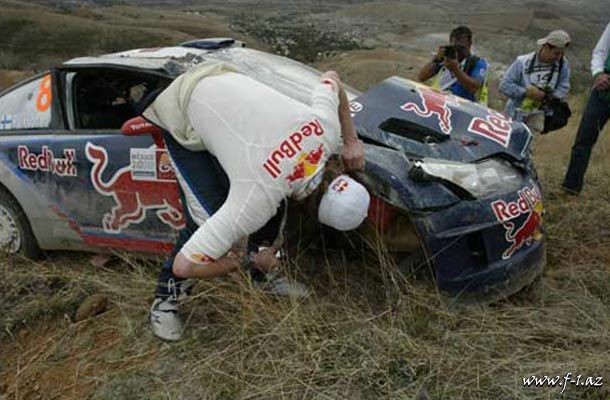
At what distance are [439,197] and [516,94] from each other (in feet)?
8.88

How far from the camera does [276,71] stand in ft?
13.2

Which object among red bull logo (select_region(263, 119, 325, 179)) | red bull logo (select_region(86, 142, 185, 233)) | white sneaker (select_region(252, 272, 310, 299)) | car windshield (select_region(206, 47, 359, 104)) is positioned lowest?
white sneaker (select_region(252, 272, 310, 299))

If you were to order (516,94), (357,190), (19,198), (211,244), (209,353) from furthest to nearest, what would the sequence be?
(516,94) < (19,198) < (209,353) < (357,190) < (211,244)

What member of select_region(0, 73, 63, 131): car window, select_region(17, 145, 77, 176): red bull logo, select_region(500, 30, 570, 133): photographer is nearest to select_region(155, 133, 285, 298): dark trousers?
select_region(17, 145, 77, 176): red bull logo

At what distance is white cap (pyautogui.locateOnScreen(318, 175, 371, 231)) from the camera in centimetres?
256

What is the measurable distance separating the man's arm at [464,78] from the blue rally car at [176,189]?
1260mm

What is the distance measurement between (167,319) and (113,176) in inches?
40.2

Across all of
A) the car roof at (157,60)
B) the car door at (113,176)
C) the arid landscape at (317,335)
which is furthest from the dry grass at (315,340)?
the car roof at (157,60)

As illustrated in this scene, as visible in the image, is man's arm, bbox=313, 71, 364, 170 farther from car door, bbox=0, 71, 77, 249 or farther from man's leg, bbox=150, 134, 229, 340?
car door, bbox=0, 71, 77, 249

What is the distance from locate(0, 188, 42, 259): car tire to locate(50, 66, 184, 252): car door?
366mm

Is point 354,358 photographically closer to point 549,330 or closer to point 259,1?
point 549,330

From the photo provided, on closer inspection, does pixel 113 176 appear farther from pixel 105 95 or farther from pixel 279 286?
pixel 279 286

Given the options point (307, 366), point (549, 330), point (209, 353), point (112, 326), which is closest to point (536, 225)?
point (549, 330)

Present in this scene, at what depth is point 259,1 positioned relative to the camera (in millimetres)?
88625
